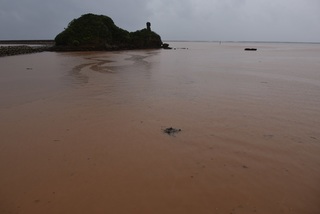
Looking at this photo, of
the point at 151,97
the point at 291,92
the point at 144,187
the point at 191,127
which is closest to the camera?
the point at 144,187

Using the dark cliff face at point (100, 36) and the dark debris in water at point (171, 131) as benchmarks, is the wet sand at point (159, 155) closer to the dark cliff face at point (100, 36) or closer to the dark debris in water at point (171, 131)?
the dark debris in water at point (171, 131)

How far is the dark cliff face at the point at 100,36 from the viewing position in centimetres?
4281

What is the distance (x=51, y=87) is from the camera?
1028 centimetres

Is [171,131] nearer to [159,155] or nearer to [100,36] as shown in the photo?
[159,155]

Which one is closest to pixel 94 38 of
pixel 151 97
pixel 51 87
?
pixel 51 87

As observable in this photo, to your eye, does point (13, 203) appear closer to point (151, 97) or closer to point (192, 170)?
point (192, 170)

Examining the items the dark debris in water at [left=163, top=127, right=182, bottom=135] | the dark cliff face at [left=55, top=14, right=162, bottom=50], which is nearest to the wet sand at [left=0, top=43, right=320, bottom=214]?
the dark debris in water at [left=163, top=127, right=182, bottom=135]

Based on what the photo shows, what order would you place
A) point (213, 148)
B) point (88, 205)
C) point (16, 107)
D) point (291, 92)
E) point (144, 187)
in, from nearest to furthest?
point (88, 205) → point (144, 187) → point (213, 148) → point (16, 107) → point (291, 92)

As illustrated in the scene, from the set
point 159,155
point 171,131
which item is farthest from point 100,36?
point 159,155

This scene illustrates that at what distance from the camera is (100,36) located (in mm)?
45219

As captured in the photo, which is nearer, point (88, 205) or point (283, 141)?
point (88, 205)

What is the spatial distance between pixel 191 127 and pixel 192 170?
5.97ft

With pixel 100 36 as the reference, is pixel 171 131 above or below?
below

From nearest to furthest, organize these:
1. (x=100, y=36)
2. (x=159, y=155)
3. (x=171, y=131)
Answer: (x=159, y=155) → (x=171, y=131) → (x=100, y=36)
